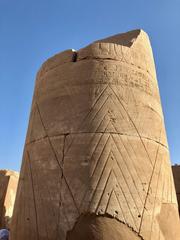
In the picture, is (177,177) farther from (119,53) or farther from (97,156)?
(97,156)

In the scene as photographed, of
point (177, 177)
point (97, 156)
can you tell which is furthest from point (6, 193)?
point (97, 156)

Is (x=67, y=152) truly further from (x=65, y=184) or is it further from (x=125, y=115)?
(x=125, y=115)

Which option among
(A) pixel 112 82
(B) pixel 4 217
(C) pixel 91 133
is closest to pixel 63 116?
(C) pixel 91 133

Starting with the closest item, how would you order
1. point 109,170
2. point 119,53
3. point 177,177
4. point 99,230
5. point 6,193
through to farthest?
1. point 99,230
2. point 109,170
3. point 119,53
4. point 177,177
5. point 6,193

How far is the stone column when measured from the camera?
3.10 metres

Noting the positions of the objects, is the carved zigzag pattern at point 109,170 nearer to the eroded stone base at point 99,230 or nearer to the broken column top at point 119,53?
the eroded stone base at point 99,230

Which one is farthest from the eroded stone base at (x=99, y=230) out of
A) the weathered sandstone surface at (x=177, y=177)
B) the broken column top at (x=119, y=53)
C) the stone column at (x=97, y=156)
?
the weathered sandstone surface at (x=177, y=177)

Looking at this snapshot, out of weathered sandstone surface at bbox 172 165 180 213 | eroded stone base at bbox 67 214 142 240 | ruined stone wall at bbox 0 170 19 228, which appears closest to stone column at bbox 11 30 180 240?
eroded stone base at bbox 67 214 142 240

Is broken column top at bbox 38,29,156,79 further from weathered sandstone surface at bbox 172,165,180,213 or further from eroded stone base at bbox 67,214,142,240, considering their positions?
weathered sandstone surface at bbox 172,165,180,213

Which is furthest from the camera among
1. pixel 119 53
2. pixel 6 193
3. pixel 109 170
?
pixel 6 193

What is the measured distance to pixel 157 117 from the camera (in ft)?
13.5

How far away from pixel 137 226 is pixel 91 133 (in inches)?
50.9

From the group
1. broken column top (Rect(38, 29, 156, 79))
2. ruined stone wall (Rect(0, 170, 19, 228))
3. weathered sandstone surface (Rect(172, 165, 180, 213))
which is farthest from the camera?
ruined stone wall (Rect(0, 170, 19, 228))

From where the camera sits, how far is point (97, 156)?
3297 mm
